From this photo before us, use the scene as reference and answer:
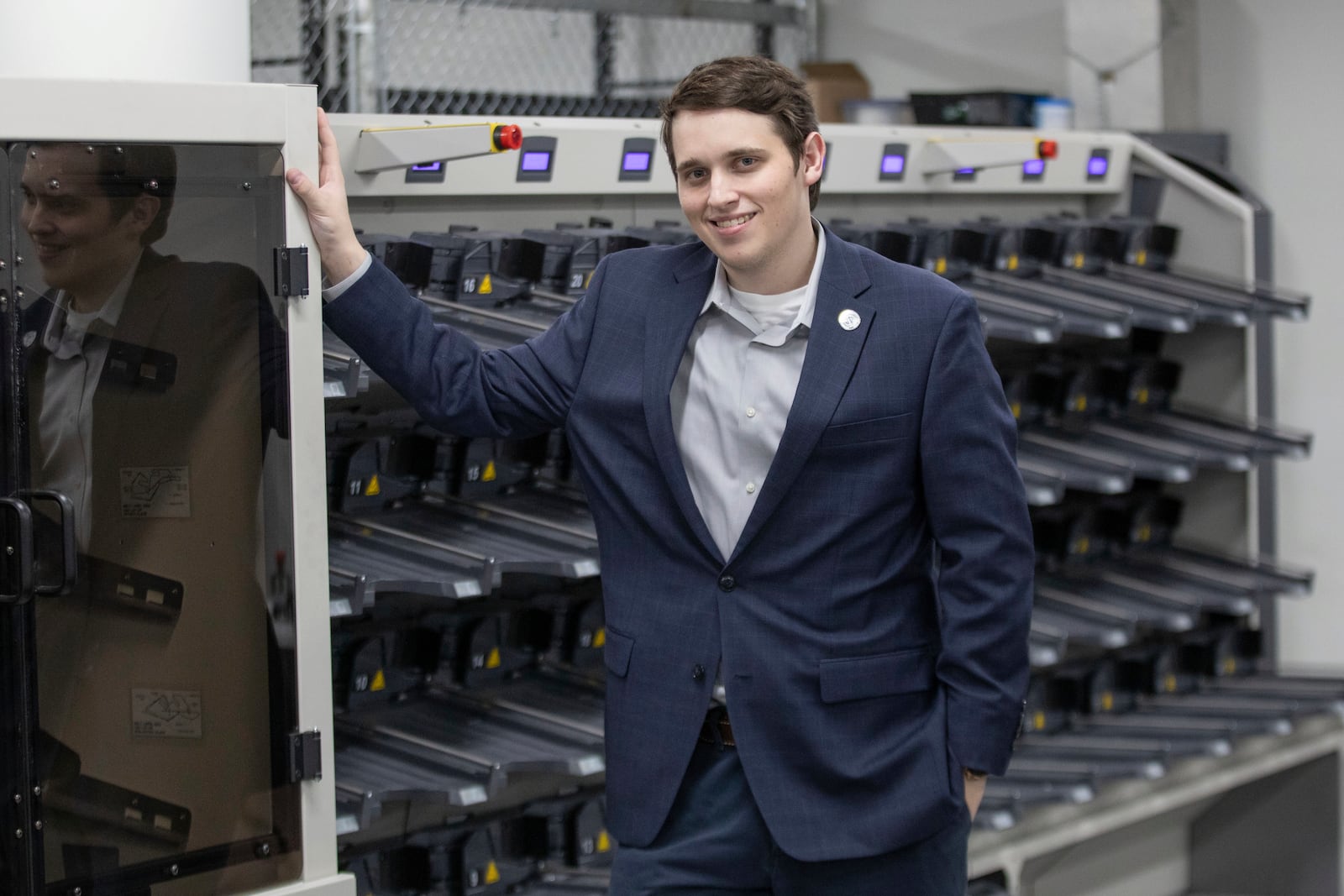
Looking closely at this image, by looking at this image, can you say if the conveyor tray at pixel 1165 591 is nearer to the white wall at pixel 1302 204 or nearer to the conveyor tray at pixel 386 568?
the white wall at pixel 1302 204

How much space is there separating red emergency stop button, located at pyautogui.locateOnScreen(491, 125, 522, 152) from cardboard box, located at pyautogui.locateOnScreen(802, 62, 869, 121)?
2.37 meters

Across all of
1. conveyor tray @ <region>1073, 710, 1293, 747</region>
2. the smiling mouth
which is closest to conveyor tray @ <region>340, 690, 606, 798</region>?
the smiling mouth

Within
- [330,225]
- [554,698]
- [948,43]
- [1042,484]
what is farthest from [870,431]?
[948,43]

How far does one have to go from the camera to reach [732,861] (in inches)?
90.1

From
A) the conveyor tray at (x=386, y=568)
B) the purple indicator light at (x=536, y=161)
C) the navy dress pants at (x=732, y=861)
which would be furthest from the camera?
the purple indicator light at (x=536, y=161)

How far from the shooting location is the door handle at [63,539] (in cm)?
241

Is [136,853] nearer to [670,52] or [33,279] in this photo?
[33,279]

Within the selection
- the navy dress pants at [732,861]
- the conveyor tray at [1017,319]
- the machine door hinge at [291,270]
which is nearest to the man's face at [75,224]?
the machine door hinge at [291,270]

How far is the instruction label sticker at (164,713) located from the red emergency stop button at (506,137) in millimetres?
1077

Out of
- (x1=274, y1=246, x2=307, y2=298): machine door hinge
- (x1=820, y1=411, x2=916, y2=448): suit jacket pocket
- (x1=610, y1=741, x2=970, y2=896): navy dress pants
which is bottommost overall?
(x1=610, y1=741, x2=970, y2=896): navy dress pants

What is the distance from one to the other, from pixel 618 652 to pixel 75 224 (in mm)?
989

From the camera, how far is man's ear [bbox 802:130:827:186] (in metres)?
2.29

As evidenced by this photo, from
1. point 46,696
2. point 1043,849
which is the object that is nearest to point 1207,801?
point 1043,849

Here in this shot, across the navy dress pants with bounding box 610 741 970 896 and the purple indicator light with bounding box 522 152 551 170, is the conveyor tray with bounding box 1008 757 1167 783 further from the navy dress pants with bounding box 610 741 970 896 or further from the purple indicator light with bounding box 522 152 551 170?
the navy dress pants with bounding box 610 741 970 896
